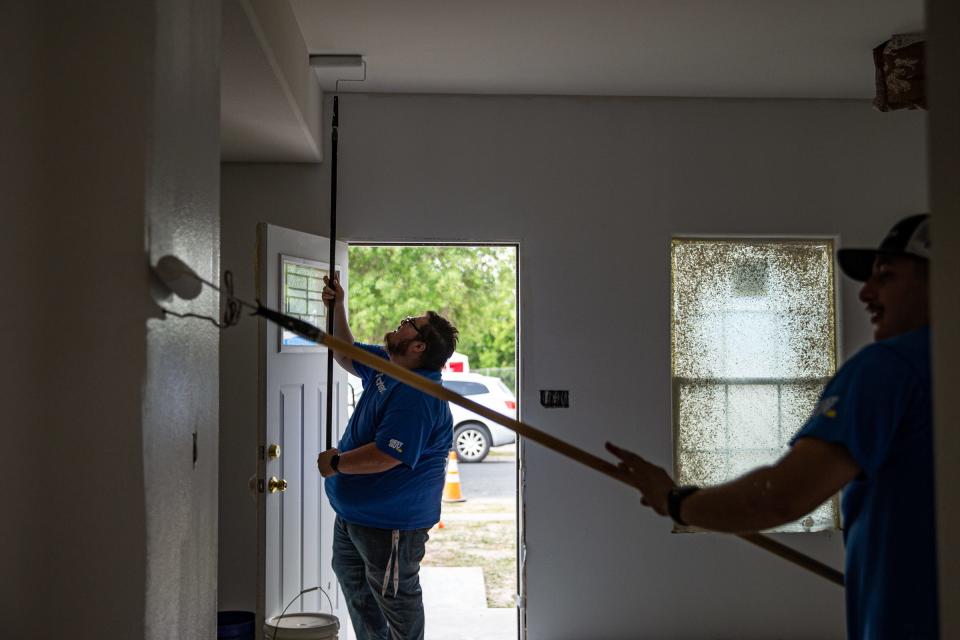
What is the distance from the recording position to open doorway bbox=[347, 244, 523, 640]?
17.6 feet

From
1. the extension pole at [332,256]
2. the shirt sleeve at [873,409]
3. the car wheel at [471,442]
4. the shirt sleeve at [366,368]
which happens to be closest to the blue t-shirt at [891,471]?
the shirt sleeve at [873,409]

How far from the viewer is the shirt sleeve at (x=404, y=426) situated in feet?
10.8

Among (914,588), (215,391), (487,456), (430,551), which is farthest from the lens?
(487,456)

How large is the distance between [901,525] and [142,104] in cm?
147

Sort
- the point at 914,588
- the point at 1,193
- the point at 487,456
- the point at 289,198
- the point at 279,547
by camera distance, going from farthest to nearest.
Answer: the point at 487,456
the point at 289,198
the point at 279,547
the point at 914,588
the point at 1,193

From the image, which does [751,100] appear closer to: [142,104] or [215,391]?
[215,391]

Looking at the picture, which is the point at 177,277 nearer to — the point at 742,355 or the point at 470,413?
the point at 742,355

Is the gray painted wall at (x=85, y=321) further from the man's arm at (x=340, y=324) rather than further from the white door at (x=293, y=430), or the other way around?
the man's arm at (x=340, y=324)

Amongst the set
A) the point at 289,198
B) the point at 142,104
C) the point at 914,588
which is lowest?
the point at 914,588

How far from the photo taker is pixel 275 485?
3.53m

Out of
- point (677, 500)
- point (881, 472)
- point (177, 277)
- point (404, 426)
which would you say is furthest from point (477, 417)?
point (881, 472)

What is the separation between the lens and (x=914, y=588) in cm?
159

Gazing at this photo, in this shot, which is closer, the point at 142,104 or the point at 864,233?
the point at 142,104

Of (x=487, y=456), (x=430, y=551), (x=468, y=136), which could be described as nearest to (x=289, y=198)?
(x=468, y=136)
